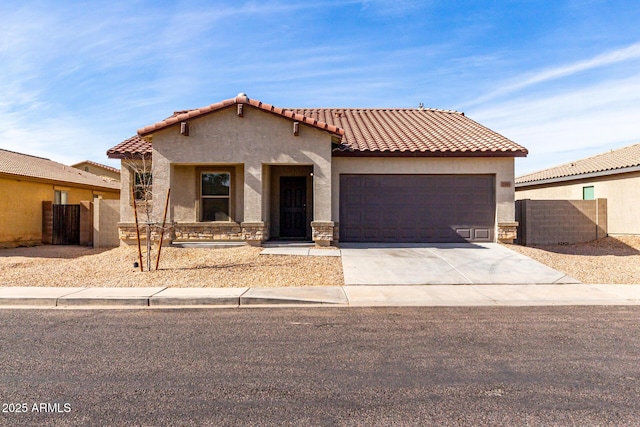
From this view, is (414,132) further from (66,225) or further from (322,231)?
(66,225)

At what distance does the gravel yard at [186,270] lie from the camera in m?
9.23

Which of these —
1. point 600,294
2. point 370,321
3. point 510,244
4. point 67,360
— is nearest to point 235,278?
point 370,321

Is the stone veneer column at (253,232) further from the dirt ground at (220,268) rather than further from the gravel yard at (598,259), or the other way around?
the gravel yard at (598,259)

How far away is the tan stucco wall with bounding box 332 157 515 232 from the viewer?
46.3ft

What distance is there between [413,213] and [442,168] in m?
1.90

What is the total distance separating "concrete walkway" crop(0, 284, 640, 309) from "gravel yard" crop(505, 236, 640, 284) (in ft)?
3.47

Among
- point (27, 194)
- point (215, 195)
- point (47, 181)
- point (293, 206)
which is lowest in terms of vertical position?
point (293, 206)

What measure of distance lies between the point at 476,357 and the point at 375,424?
2083 mm

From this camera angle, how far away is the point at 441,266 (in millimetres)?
10828

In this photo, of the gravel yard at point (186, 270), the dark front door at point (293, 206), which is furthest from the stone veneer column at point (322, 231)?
the dark front door at point (293, 206)

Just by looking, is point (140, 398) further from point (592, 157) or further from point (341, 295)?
point (592, 157)

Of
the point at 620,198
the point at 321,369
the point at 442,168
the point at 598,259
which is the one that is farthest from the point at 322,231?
the point at 620,198

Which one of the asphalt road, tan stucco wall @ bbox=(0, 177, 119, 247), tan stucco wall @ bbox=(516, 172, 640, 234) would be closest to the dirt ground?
the asphalt road

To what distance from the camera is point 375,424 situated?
335 centimetres
